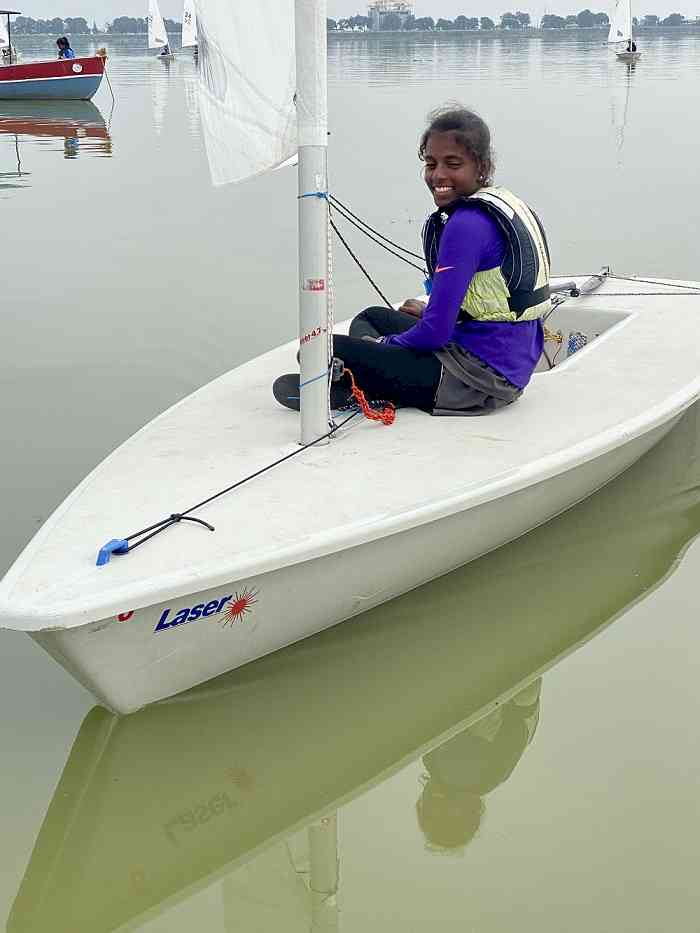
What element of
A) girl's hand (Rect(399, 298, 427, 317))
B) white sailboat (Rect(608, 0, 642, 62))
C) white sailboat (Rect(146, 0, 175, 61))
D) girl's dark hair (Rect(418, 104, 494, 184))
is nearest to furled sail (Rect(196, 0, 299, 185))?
girl's dark hair (Rect(418, 104, 494, 184))

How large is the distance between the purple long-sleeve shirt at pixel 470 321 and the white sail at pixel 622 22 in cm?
3609

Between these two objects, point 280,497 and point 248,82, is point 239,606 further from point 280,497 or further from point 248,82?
point 248,82

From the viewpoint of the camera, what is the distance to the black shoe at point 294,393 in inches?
135

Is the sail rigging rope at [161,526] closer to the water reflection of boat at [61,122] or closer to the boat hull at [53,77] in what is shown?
the water reflection of boat at [61,122]

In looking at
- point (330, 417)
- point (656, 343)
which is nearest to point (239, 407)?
point (330, 417)

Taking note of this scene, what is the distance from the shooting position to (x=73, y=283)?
711 cm

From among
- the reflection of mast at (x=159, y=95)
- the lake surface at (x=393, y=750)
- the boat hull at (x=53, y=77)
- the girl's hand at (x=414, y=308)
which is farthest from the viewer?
the boat hull at (x=53, y=77)

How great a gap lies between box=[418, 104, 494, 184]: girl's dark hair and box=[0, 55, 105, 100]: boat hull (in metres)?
18.1

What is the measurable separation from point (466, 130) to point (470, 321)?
0.59 metres

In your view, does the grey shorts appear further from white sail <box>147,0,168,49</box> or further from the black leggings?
white sail <box>147,0,168,49</box>

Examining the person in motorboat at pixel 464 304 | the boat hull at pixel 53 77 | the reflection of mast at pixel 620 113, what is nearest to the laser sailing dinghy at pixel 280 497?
the person in motorboat at pixel 464 304

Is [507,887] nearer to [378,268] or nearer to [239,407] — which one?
[239,407]

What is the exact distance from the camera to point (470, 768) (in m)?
2.71

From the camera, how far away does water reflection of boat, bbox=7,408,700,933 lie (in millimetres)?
2355
